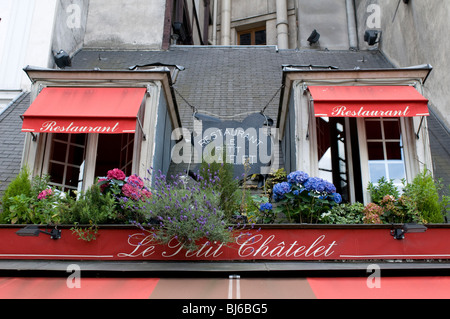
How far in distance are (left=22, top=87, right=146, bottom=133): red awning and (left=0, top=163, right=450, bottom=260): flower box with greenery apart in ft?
3.02

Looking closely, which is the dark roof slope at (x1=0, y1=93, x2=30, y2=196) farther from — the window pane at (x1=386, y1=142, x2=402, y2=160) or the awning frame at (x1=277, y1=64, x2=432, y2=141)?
the window pane at (x1=386, y1=142, x2=402, y2=160)

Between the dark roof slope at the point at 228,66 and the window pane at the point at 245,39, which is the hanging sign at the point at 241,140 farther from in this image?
the window pane at the point at 245,39

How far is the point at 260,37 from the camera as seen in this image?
88.6 feet

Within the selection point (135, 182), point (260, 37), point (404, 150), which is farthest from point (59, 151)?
point (260, 37)

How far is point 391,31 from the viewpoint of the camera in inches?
531

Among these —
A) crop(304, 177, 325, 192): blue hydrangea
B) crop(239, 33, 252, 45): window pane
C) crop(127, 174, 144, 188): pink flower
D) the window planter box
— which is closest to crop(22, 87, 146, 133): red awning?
crop(127, 174, 144, 188): pink flower

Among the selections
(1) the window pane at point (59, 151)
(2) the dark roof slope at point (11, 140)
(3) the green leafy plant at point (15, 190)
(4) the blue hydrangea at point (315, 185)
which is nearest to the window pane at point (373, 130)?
(4) the blue hydrangea at point (315, 185)

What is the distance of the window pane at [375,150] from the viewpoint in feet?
23.1

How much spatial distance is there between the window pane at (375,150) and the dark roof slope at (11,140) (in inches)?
238

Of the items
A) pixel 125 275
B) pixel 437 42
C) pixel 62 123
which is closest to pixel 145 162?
pixel 62 123

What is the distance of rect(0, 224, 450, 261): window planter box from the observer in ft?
18.3

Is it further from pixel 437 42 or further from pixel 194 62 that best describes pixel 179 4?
pixel 437 42

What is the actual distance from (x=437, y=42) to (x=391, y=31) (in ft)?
14.3
